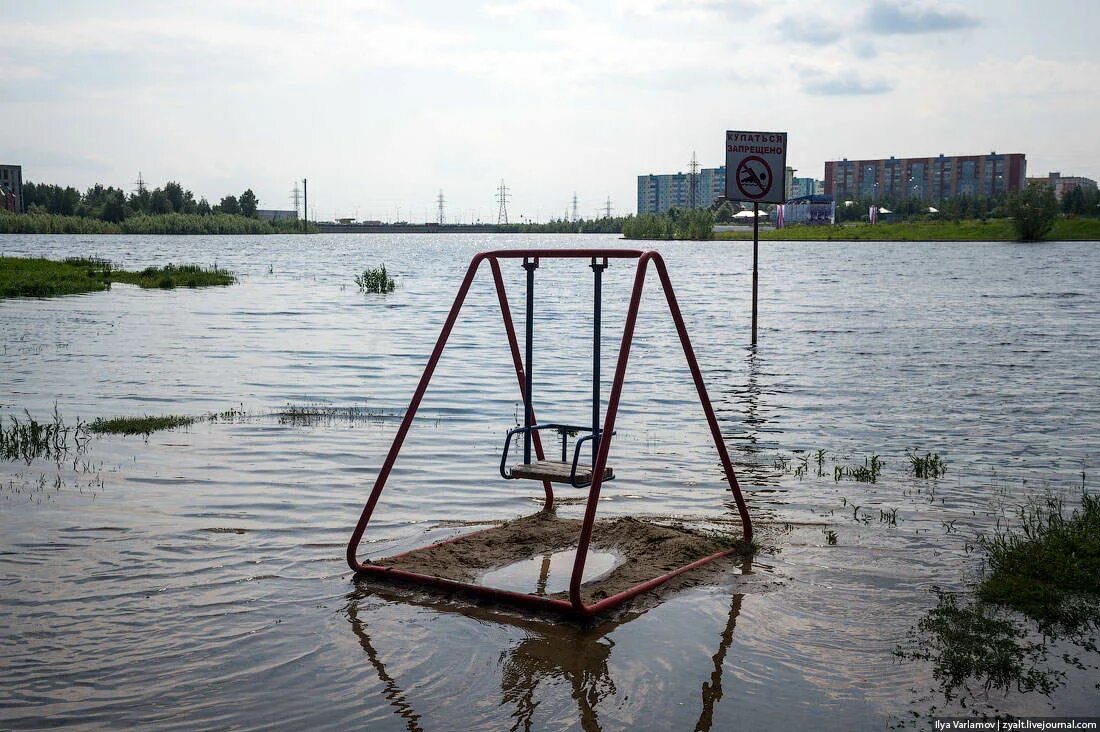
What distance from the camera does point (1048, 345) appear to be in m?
22.8

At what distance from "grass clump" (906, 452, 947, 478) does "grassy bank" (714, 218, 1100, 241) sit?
406 feet

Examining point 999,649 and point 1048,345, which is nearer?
point 999,649

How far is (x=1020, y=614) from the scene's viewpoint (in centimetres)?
580

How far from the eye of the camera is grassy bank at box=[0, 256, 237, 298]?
35.1 m

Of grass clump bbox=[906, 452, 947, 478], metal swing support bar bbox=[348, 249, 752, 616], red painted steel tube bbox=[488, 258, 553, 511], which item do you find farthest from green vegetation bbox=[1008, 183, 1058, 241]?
metal swing support bar bbox=[348, 249, 752, 616]

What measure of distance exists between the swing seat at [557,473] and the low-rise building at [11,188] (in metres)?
183

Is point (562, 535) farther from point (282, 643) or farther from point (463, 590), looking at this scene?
point (282, 643)

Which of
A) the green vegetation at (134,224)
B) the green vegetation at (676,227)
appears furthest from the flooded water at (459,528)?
the green vegetation at (134,224)

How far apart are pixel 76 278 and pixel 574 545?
37361 millimetres

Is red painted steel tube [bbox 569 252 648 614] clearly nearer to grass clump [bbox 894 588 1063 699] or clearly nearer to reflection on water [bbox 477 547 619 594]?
reflection on water [bbox 477 547 619 594]

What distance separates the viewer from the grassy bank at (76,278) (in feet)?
115

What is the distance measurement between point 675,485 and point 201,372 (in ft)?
33.6

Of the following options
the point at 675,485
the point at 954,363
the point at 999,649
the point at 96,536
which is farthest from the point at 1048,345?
the point at 96,536

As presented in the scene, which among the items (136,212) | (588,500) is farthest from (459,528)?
(136,212)
